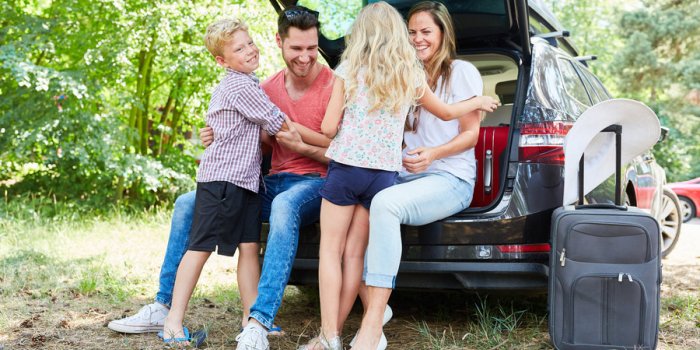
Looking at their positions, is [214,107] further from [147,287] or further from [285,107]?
[147,287]

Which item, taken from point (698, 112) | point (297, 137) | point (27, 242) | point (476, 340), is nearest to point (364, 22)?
point (297, 137)

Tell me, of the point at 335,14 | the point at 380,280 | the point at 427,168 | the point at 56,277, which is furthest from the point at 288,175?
the point at 56,277

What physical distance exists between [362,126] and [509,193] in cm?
74

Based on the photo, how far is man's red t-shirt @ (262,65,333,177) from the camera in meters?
3.60

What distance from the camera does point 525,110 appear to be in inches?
133

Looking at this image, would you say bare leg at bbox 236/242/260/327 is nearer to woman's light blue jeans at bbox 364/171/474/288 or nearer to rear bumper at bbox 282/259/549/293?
woman's light blue jeans at bbox 364/171/474/288

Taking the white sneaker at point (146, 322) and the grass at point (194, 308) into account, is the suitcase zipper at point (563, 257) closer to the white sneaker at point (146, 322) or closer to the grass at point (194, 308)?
the grass at point (194, 308)

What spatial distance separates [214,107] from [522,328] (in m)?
1.92

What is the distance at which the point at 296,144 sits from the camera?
3.46 metres

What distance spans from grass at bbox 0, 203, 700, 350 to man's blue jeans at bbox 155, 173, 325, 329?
28 centimetres

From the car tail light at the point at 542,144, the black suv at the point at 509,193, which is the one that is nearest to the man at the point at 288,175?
the black suv at the point at 509,193

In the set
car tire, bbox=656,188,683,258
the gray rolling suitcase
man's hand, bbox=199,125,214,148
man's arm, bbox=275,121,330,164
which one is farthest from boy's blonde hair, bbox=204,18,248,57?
car tire, bbox=656,188,683,258

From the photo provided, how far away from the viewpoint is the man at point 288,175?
10.8 feet

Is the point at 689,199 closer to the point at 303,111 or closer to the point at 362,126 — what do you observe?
the point at 303,111
